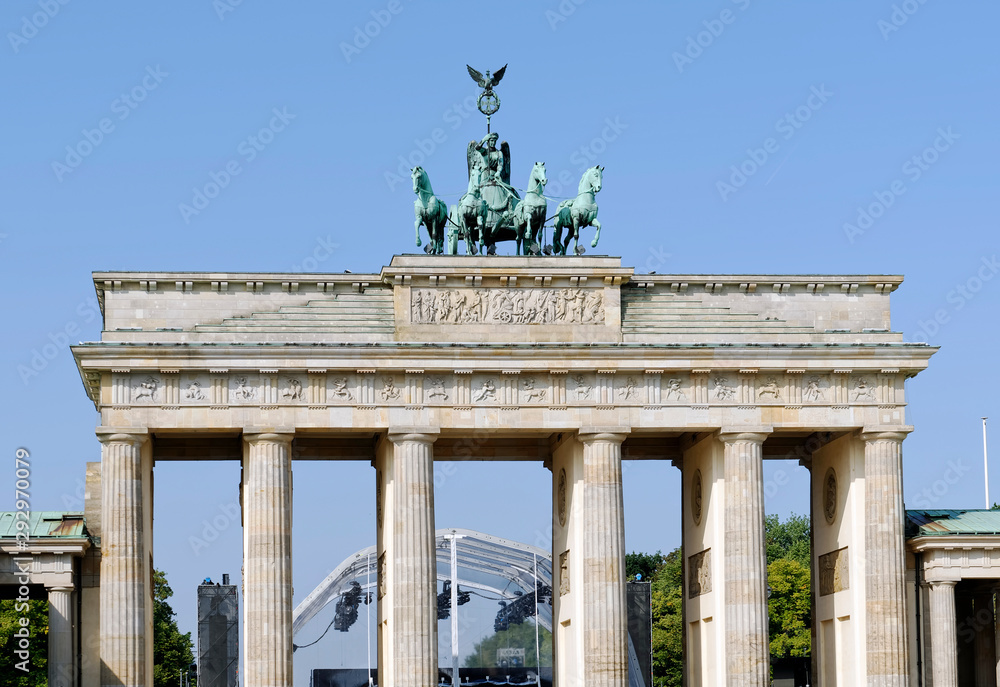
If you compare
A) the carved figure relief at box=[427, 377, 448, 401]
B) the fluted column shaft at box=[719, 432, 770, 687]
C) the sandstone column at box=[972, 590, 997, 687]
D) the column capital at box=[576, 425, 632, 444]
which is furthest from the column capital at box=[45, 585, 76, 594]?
the sandstone column at box=[972, 590, 997, 687]

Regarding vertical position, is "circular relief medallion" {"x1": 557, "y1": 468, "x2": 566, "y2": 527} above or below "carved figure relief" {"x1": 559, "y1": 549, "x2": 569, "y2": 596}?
above

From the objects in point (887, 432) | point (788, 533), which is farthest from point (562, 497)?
point (788, 533)

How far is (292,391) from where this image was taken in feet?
181

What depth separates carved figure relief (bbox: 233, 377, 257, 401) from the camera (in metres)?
55.1

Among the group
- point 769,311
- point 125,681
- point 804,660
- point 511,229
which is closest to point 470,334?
point 511,229

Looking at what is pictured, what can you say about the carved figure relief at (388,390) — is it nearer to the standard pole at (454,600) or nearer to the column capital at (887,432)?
the column capital at (887,432)

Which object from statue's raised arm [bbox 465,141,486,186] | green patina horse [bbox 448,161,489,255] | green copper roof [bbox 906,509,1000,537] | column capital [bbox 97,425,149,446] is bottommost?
green copper roof [bbox 906,509,1000,537]

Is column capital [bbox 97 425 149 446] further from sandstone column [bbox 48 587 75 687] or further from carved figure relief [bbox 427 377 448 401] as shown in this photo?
carved figure relief [bbox 427 377 448 401]

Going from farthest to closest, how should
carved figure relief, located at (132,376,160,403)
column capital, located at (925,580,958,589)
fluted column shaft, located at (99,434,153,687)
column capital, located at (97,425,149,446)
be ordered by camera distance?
column capital, located at (925,580,958,589), carved figure relief, located at (132,376,160,403), column capital, located at (97,425,149,446), fluted column shaft, located at (99,434,153,687)

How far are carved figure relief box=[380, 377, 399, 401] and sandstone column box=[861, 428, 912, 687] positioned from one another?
1526cm

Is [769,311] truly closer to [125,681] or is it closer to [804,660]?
[125,681]

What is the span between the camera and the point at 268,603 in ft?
177

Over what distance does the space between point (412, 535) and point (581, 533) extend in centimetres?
551

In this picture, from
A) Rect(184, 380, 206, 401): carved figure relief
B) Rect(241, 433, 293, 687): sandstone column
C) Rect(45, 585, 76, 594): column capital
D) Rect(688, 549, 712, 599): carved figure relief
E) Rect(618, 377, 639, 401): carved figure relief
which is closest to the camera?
Rect(45, 585, 76, 594): column capital
